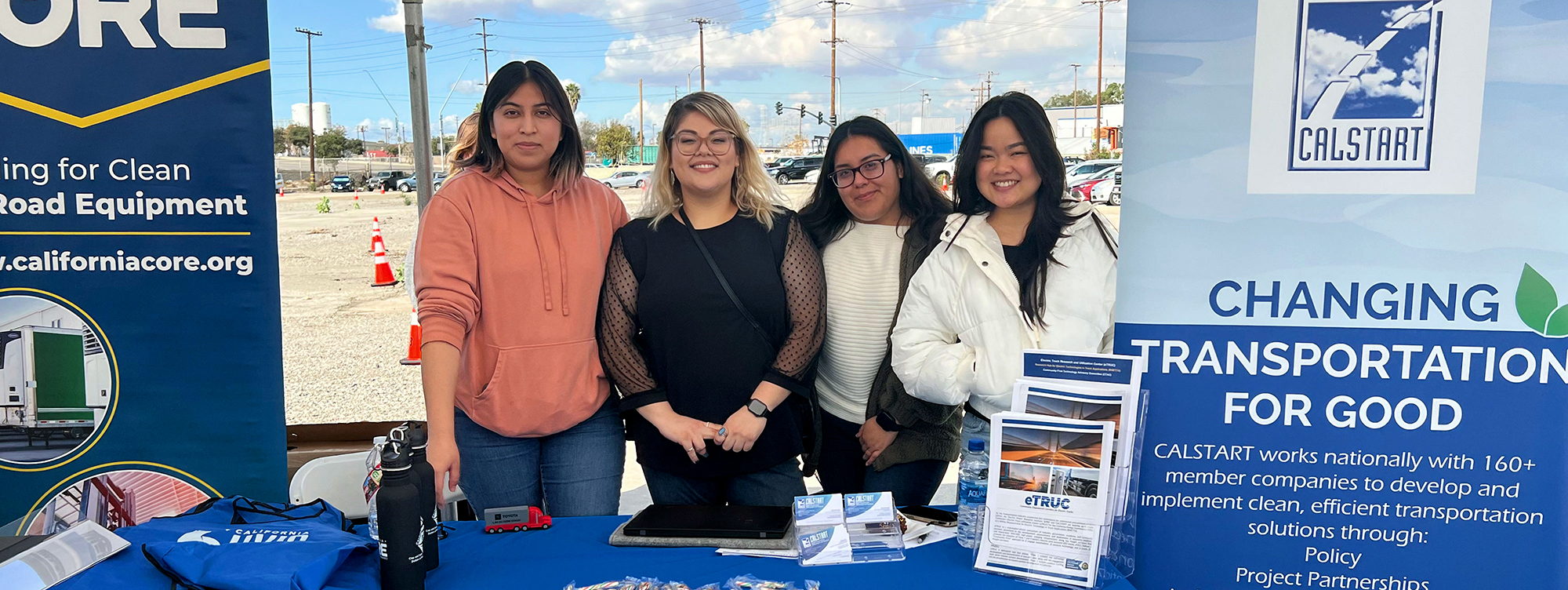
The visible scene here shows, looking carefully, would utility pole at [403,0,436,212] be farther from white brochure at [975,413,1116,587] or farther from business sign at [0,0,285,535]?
white brochure at [975,413,1116,587]

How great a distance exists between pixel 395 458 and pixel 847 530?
2.32 feet

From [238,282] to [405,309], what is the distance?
5100mm

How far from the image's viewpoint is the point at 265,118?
1956 millimetres

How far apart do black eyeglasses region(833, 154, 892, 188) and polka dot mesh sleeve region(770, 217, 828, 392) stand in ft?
0.58

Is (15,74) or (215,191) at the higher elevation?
(15,74)

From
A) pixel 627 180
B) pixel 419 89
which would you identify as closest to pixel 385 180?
pixel 419 89

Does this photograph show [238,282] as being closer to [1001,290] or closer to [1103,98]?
[1001,290]

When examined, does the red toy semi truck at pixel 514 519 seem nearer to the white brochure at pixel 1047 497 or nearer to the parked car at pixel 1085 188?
the white brochure at pixel 1047 497

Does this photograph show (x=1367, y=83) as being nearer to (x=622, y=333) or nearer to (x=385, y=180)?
(x=622, y=333)

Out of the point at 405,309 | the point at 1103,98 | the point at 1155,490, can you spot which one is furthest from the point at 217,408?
the point at 405,309

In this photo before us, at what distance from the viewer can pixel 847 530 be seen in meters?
1.49

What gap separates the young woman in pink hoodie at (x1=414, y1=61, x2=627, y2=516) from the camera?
5.75 ft

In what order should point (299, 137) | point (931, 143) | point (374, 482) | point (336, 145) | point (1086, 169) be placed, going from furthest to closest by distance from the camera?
point (336, 145), point (299, 137), point (1086, 169), point (931, 143), point (374, 482)

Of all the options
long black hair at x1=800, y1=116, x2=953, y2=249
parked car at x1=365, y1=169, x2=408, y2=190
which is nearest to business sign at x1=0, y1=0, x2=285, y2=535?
long black hair at x1=800, y1=116, x2=953, y2=249
